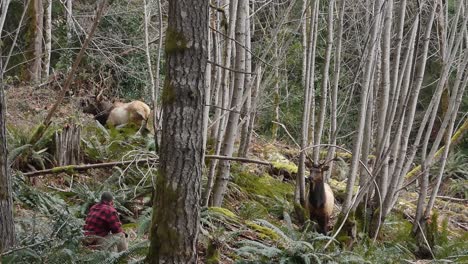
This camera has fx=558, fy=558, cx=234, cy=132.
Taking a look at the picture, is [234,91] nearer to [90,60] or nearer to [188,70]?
[188,70]

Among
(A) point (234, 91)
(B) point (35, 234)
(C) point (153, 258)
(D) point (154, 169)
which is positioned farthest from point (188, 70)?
(D) point (154, 169)

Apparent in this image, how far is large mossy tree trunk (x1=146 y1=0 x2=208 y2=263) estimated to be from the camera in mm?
3998

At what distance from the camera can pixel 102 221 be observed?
563 centimetres

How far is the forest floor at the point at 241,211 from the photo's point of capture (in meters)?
5.82

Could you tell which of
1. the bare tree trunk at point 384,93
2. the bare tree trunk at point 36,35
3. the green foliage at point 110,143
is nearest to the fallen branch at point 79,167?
the green foliage at point 110,143

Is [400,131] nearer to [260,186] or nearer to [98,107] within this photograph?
[260,186]

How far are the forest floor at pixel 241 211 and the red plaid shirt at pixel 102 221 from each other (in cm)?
13

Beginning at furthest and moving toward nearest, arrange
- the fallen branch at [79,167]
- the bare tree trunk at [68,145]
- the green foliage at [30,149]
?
1. the bare tree trunk at [68,145]
2. the green foliage at [30,149]
3. the fallen branch at [79,167]

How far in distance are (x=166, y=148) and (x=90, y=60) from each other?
39.0 feet

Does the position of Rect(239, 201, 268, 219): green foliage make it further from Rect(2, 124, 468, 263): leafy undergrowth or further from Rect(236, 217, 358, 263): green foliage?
Rect(236, 217, 358, 263): green foliage

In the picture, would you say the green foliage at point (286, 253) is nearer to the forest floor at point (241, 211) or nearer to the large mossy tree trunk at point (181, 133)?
the forest floor at point (241, 211)

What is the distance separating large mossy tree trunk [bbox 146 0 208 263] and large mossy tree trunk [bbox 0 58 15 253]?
1.32 meters

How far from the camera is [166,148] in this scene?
406 cm

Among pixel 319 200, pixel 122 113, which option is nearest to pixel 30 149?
pixel 122 113
